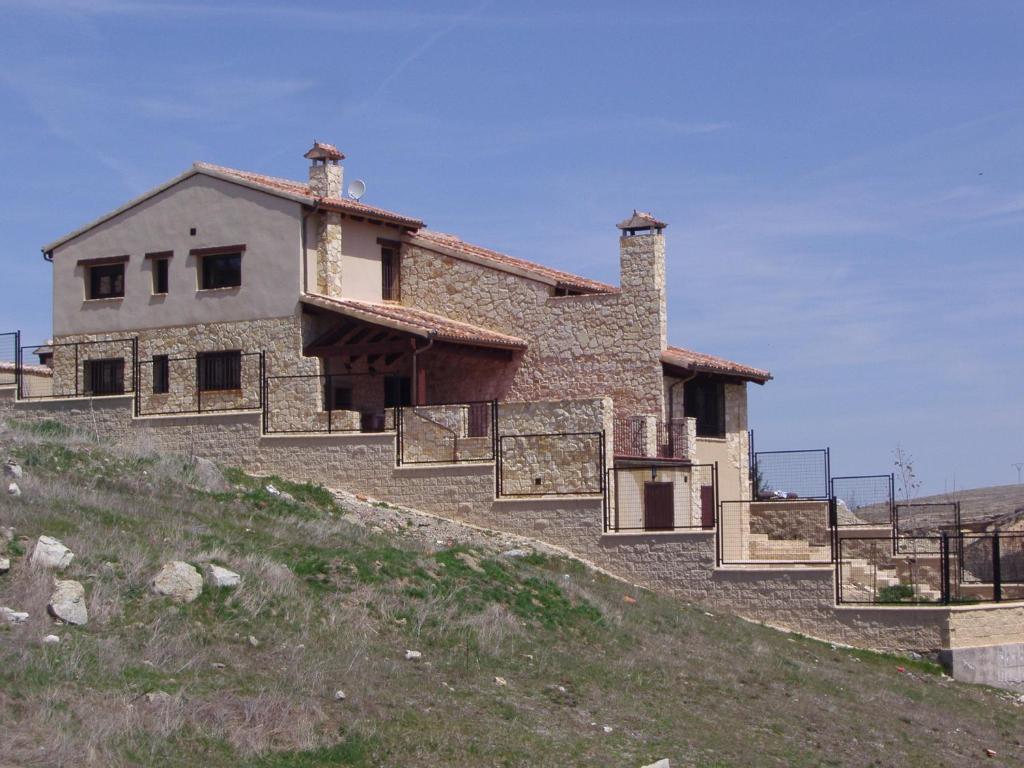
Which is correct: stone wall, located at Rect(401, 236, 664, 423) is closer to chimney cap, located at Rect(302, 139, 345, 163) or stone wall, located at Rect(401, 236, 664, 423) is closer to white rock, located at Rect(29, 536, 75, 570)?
chimney cap, located at Rect(302, 139, 345, 163)

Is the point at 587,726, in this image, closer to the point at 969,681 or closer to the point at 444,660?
the point at 444,660

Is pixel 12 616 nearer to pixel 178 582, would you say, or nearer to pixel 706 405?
pixel 178 582

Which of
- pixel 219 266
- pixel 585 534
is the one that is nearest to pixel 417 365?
pixel 219 266

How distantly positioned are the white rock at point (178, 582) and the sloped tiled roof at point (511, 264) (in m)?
18.2

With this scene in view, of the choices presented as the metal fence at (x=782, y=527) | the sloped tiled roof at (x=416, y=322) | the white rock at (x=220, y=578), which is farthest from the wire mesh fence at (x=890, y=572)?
the white rock at (x=220, y=578)

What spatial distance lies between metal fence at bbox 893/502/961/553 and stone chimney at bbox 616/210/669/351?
7.36 metres

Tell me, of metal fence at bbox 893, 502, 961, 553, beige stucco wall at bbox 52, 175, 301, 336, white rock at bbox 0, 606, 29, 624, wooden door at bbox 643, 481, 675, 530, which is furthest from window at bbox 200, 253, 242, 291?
white rock at bbox 0, 606, 29, 624

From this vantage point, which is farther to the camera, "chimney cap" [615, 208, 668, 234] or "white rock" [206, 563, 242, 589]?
"chimney cap" [615, 208, 668, 234]

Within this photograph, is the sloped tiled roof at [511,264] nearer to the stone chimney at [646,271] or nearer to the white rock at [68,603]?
the stone chimney at [646,271]

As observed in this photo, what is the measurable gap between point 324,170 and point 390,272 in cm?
314

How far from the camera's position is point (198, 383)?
3272 centimetres

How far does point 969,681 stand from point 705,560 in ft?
17.3

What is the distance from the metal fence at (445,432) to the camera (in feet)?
93.6

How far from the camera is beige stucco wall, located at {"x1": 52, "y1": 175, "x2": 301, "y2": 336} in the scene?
1272 inches
